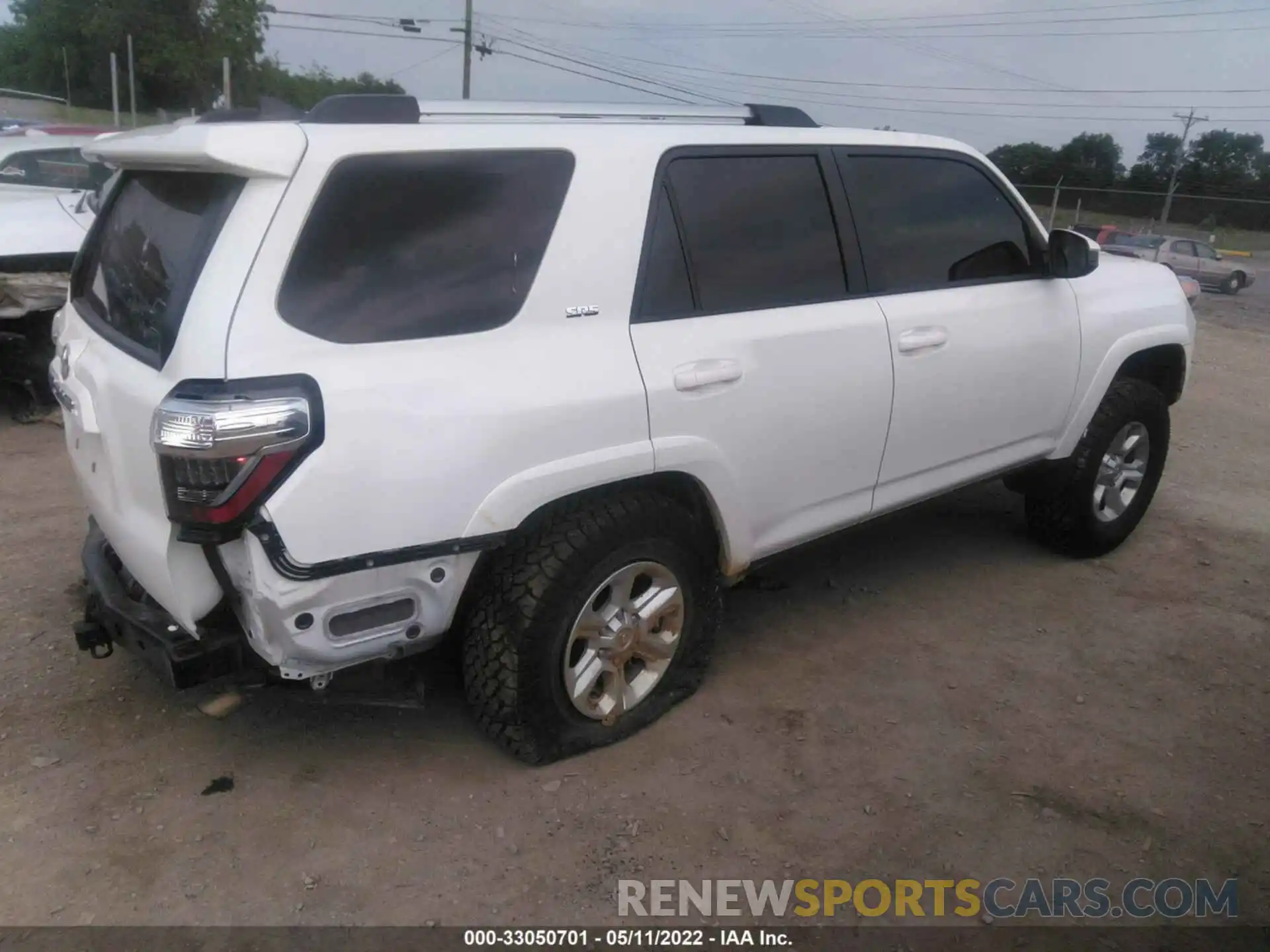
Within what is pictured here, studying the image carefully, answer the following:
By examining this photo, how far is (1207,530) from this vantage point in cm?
534

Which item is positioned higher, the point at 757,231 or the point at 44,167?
the point at 757,231

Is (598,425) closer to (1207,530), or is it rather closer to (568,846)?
(568,846)

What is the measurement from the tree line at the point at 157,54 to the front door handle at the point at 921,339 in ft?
158

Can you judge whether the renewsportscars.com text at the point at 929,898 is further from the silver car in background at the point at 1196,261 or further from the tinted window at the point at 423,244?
the silver car in background at the point at 1196,261

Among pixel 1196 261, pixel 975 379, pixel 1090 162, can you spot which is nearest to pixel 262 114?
pixel 975 379

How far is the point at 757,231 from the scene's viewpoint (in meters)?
3.27

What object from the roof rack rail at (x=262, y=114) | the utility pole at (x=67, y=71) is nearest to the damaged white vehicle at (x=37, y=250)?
the roof rack rail at (x=262, y=114)

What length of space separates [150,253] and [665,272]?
1.41 metres

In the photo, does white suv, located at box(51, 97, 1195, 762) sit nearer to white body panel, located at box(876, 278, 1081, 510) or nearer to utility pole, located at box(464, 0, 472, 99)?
white body panel, located at box(876, 278, 1081, 510)

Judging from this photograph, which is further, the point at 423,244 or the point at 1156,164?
the point at 1156,164

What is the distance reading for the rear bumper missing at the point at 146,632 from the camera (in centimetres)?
254

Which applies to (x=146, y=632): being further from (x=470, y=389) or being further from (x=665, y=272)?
(x=665, y=272)

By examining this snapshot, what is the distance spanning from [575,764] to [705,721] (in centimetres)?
49

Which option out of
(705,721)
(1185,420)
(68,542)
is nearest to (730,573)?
(705,721)
